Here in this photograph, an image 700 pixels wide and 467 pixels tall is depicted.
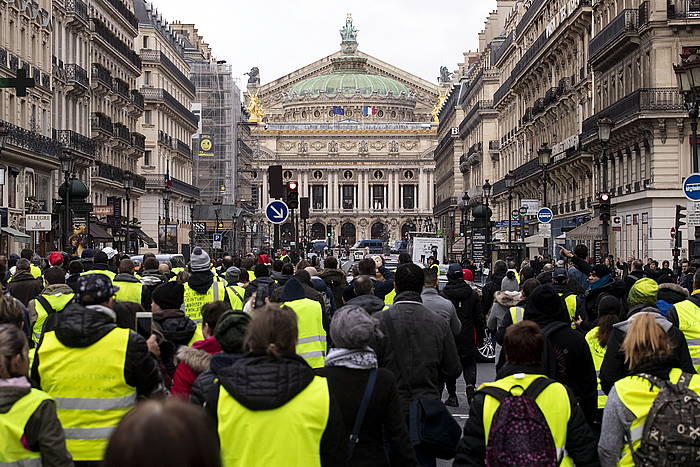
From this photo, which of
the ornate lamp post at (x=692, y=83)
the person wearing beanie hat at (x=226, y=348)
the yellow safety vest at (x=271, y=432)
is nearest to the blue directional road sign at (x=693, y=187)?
the ornate lamp post at (x=692, y=83)

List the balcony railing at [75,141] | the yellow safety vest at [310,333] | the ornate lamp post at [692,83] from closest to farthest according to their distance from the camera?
the yellow safety vest at [310,333], the ornate lamp post at [692,83], the balcony railing at [75,141]

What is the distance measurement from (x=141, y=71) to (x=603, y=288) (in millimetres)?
58033

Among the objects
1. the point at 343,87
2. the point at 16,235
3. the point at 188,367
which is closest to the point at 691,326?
the point at 188,367

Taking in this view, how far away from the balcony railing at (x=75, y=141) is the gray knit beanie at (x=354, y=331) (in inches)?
1618

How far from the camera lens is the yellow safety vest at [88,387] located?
22.4 feet

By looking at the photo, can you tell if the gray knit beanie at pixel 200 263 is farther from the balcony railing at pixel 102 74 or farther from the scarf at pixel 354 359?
the balcony railing at pixel 102 74

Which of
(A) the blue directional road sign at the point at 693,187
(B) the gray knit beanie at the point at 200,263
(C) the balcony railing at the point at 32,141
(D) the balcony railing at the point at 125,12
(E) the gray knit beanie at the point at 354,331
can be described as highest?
(D) the balcony railing at the point at 125,12

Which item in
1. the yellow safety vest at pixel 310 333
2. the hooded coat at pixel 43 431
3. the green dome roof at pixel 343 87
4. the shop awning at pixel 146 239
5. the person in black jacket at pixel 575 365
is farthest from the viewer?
the green dome roof at pixel 343 87

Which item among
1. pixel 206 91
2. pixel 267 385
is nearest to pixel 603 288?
pixel 267 385

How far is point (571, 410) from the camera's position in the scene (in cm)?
637

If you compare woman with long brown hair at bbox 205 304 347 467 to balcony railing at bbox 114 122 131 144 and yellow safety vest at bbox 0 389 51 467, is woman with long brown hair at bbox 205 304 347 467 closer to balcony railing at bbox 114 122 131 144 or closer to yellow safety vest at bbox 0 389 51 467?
yellow safety vest at bbox 0 389 51 467

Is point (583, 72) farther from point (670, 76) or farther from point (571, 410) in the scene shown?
point (571, 410)

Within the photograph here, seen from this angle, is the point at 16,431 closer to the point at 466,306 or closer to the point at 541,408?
the point at 541,408

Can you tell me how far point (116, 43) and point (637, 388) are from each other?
5537 cm
